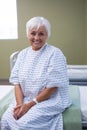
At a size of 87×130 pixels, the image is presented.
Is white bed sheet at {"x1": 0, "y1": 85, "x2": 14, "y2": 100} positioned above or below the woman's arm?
below

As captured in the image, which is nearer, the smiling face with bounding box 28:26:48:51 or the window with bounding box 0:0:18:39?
the smiling face with bounding box 28:26:48:51

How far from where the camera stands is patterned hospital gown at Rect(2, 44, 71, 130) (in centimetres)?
176

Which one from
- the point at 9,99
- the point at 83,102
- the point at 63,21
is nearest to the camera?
the point at 83,102

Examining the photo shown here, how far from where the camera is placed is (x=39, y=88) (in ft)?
6.12

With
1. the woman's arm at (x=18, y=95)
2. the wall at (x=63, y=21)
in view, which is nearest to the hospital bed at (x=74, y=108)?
the woman's arm at (x=18, y=95)

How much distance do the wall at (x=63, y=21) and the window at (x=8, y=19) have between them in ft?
0.52

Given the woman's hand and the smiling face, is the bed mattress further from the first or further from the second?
the smiling face

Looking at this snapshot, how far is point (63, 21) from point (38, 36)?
3.34m

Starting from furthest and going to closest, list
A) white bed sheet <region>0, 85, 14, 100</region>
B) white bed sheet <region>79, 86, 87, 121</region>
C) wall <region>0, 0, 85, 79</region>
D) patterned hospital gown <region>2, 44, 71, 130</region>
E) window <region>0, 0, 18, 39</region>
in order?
window <region>0, 0, 18, 39</region> → wall <region>0, 0, 85, 79</region> → white bed sheet <region>0, 85, 14, 100</region> → white bed sheet <region>79, 86, 87, 121</region> → patterned hospital gown <region>2, 44, 71, 130</region>

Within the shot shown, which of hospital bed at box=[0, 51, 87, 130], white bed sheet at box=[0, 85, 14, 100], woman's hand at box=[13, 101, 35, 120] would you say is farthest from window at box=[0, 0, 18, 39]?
woman's hand at box=[13, 101, 35, 120]

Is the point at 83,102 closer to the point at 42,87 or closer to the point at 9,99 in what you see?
the point at 42,87

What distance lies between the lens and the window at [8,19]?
5324 millimetres

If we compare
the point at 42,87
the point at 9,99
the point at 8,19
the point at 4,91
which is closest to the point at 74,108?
the point at 42,87

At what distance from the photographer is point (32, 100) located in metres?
1.86
